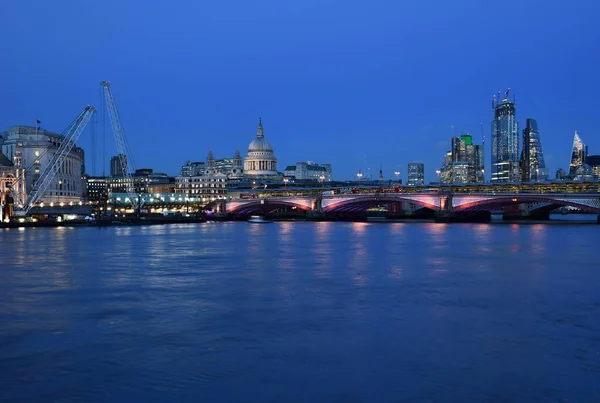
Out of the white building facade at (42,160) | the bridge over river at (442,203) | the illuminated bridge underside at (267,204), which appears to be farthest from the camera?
the white building facade at (42,160)

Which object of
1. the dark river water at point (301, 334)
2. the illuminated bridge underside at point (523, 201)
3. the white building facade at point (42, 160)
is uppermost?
the white building facade at point (42, 160)

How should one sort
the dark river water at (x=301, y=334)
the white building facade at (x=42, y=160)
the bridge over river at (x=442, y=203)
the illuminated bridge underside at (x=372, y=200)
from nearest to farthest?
the dark river water at (x=301, y=334) < the bridge over river at (x=442, y=203) < the illuminated bridge underside at (x=372, y=200) < the white building facade at (x=42, y=160)

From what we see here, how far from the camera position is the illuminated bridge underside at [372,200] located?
99188 mm

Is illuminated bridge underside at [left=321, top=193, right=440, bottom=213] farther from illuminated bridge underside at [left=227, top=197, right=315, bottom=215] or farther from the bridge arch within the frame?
the bridge arch

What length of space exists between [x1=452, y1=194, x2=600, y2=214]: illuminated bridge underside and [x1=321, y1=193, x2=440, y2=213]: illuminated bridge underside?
12.9ft

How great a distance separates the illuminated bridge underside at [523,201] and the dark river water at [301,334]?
5498 centimetres

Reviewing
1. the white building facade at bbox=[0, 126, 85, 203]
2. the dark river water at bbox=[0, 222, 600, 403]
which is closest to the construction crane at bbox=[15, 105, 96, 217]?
the white building facade at bbox=[0, 126, 85, 203]

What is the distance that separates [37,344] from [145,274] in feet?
48.2

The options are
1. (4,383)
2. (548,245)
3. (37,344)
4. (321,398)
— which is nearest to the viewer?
(321,398)

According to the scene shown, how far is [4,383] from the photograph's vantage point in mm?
11648

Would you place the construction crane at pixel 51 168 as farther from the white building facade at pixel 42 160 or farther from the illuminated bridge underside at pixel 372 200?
the illuminated bridge underside at pixel 372 200

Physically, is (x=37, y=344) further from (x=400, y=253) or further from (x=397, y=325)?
(x=400, y=253)

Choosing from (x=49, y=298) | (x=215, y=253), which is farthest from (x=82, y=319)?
(x=215, y=253)

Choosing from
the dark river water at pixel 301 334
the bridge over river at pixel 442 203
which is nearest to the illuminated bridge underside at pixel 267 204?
the bridge over river at pixel 442 203
